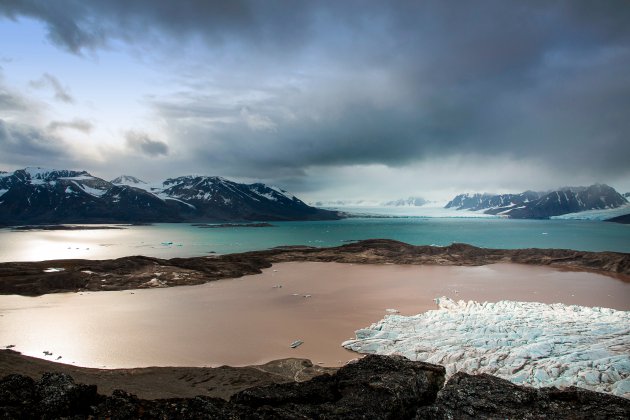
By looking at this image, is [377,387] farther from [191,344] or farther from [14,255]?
[14,255]

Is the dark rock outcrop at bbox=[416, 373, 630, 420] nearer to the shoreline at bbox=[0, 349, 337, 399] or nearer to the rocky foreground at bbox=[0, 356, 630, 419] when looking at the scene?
the rocky foreground at bbox=[0, 356, 630, 419]

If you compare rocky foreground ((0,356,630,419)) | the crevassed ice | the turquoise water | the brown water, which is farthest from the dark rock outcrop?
the turquoise water

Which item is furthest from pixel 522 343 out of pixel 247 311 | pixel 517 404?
pixel 247 311

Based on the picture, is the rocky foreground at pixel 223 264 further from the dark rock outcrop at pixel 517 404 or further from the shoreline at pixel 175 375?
the dark rock outcrop at pixel 517 404

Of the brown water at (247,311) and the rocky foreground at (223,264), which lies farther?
the rocky foreground at (223,264)

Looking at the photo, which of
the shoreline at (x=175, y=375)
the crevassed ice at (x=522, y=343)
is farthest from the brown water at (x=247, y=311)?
the crevassed ice at (x=522, y=343)
